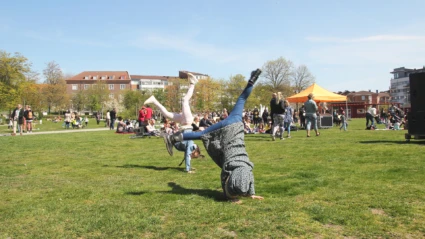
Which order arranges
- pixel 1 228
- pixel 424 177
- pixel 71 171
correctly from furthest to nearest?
pixel 71 171 → pixel 424 177 → pixel 1 228

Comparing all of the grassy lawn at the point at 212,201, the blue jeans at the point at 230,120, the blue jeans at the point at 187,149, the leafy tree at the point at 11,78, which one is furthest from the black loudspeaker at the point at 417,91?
the leafy tree at the point at 11,78

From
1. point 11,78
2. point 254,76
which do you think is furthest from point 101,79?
point 254,76

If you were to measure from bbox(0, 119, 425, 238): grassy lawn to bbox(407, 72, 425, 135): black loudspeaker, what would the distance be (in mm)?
3295

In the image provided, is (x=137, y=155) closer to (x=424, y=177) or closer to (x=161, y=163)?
(x=161, y=163)

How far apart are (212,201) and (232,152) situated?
0.84 m

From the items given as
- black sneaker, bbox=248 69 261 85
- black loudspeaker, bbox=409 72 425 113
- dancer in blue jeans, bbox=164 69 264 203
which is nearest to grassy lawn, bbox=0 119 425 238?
dancer in blue jeans, bbox=164 69 264 203

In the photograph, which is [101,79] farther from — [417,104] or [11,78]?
[417,104]

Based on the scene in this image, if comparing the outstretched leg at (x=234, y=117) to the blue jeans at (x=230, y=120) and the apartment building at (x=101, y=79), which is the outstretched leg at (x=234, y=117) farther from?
the apartment building at (x=101, y=79)

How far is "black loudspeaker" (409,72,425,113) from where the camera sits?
1189 centimetres

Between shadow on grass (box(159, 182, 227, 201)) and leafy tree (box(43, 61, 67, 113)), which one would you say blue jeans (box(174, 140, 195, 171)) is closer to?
shadow on grass (box(159, 182, 227, 201))

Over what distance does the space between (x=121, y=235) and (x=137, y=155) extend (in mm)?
7741

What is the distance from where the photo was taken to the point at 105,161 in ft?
33.7

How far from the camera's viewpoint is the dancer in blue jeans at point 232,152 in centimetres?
538

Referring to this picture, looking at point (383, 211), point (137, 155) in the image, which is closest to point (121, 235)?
point (383, 211)
